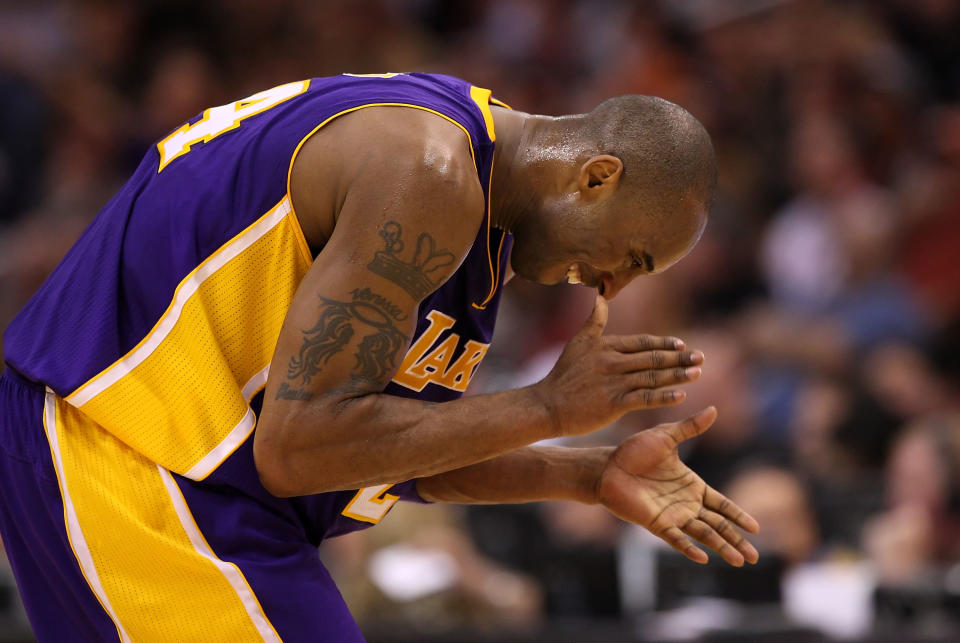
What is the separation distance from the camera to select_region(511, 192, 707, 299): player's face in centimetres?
304

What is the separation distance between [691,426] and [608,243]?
51 cm

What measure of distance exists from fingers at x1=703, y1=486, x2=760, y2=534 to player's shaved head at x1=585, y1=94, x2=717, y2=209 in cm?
76

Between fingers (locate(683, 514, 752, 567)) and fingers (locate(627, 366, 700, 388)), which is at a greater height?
fingers (locate(627, 366, 700, 388))

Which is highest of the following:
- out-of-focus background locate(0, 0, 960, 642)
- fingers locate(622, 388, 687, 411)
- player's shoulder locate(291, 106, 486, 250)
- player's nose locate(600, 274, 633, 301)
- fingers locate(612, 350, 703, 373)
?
out-of-focus background locate(0, 0, 960, 642)

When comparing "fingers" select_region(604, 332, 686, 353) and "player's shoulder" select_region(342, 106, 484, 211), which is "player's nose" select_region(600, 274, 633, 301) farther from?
"player's shoulder" select_region(342, 106, 484, 211)

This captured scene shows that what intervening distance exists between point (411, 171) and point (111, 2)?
25.4 ft

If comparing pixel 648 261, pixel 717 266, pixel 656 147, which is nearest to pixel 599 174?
pixel 656 147

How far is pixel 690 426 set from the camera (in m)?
3.21

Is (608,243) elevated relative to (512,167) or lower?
lower

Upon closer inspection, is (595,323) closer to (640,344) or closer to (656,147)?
(640,344)

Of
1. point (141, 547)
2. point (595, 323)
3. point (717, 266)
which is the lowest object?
point (141, 547)

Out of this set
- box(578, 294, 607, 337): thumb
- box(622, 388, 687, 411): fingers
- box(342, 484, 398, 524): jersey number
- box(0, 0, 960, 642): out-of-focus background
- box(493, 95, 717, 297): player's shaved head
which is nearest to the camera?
box(622, 388, 687, 411): fingers

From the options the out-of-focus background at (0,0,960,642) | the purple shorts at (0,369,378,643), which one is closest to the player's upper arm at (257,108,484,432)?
the purple shorts at (0,369,378,643)

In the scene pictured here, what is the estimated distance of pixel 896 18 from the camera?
8406mm
